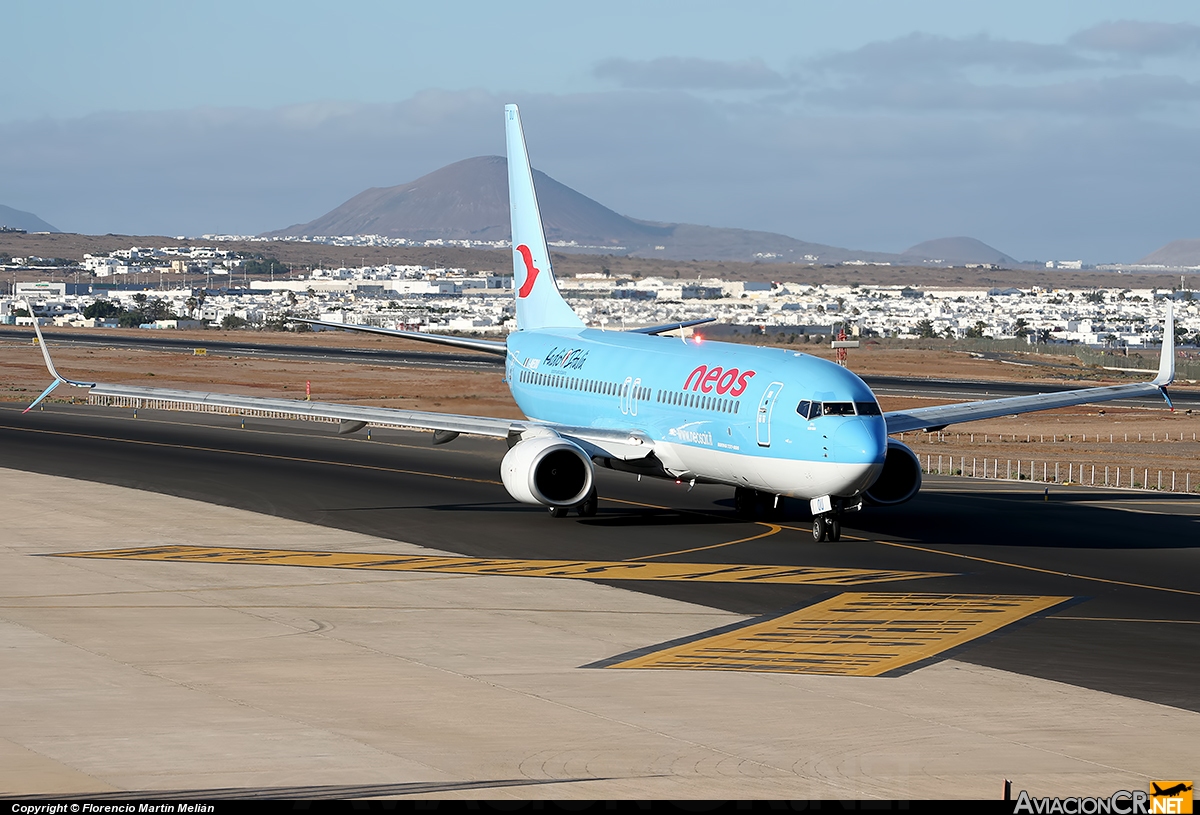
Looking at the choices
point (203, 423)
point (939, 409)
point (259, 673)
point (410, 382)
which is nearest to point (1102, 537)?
point (939, 409)

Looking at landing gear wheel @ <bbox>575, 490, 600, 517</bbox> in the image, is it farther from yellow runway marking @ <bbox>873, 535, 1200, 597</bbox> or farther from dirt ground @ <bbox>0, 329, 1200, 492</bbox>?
dirt ground @ <bbox>0, 329, 1200, 492</bbox>

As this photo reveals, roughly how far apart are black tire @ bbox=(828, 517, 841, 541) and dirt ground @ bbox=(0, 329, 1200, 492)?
24.9m

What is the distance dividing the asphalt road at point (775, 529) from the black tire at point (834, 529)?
377 mm

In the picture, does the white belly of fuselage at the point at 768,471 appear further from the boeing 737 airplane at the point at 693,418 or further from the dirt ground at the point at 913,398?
the dirt ground at the point at 913,398

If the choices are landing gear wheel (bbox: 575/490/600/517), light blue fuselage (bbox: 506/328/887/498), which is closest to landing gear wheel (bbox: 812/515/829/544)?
light blue fuselage (bbox: 506/328/887/498)

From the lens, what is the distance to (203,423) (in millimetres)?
76250

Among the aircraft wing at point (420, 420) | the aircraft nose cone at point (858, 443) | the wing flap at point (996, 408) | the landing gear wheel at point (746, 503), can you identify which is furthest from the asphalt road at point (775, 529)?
the wing flap at point (996, 408)

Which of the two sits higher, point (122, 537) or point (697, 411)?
point (697, 411)

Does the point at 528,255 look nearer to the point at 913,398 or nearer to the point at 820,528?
the point at 820,528

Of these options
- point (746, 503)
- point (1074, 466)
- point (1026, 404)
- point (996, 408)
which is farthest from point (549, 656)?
point (1074, 466)

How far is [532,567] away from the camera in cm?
3638

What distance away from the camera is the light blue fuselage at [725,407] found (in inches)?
1475

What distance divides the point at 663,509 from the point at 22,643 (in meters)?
24.5

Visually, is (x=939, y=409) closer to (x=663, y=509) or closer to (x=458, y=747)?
(x=663, y=509)
